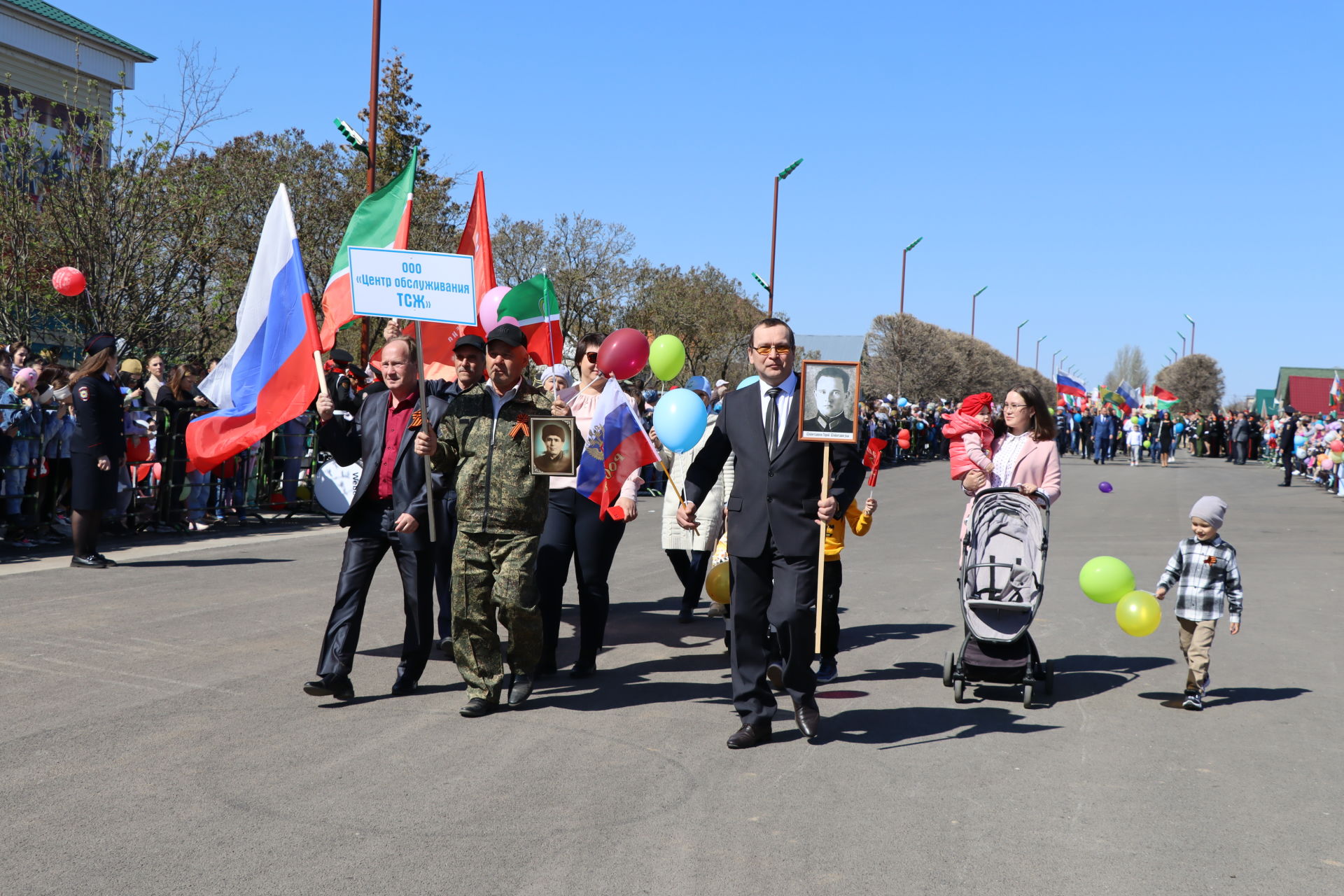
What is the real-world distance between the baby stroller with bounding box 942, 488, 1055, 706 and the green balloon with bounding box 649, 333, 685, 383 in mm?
2093

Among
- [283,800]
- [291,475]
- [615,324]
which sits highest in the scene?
[615,324]

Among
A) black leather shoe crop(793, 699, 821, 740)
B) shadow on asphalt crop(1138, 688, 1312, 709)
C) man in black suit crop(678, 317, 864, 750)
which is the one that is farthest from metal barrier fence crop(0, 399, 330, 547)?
shadow on asphalt crop(1138, 688, 1312, 709)

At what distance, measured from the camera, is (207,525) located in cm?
1502

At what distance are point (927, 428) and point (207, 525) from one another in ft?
109

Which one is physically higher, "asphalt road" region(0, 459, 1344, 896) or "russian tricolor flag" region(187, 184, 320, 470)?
"russian tricolor flag" region(187, 184, 320, 470)

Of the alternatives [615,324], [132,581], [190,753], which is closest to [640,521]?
[132,581]

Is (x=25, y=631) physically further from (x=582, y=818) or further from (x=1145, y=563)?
(x=1145, y=563)

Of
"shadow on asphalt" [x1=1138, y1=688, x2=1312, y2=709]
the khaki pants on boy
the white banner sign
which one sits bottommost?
"shadow on asphalt" [x1=1138, y1=688, x2=1312, y2=709]

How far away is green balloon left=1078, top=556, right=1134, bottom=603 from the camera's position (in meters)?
7.36

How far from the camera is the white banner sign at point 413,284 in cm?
647

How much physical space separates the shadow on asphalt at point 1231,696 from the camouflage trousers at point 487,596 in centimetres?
362

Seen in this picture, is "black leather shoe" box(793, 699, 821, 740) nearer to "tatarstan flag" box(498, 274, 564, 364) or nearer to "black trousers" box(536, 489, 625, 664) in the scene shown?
"black trousers" box(536, 489, 625, 664)

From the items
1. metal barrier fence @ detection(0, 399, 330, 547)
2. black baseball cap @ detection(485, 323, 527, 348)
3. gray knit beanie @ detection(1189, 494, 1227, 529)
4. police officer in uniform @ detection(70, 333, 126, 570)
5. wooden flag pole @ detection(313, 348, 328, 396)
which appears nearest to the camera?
black baseball cap @ detection(485, 323, 527, 348)

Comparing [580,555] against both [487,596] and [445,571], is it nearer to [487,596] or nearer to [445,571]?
[445,571]
